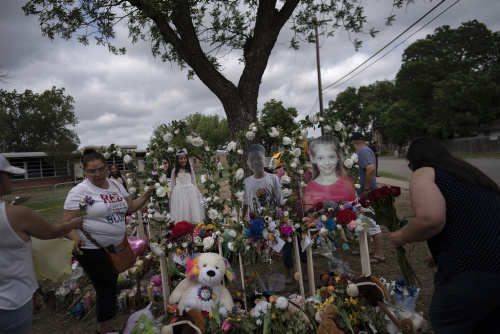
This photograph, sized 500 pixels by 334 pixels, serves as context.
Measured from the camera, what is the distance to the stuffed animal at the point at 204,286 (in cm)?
299

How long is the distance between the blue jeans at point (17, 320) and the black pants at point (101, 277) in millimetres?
977

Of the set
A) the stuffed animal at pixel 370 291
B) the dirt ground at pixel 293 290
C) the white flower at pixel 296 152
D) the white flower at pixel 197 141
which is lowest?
the dirt ground at pixel 293 290

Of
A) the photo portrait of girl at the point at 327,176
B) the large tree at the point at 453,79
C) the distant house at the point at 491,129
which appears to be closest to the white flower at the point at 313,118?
the photo portrait of girl at the point at 327,176

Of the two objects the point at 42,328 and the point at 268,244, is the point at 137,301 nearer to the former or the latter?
the point at 42,328

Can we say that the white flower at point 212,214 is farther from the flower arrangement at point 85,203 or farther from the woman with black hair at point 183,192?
the flower arrangement at point 85,203

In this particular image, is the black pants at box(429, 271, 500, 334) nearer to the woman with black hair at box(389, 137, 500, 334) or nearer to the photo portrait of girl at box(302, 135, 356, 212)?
the woman with black hair at box(389, 137, 500, 334)

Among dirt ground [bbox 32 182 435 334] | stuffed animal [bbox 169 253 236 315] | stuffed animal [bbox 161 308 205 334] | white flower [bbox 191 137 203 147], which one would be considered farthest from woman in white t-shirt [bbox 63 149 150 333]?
white flower [bbox 191 137 203 147]

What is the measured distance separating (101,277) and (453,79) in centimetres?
3459

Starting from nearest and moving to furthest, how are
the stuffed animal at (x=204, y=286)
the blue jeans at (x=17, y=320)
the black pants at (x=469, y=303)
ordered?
1. the black pants at (x=469, y=303)
2. the blue jeans at (x=17, y=320)
3. the stuffed animal at (x=204, y=286)

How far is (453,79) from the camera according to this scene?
2862 centimetres

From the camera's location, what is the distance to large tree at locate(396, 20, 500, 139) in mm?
28344

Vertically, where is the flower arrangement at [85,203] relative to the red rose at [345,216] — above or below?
above

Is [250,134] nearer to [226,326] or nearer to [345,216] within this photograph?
[345,216]

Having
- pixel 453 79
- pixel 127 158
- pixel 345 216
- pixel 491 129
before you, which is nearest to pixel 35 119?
pixel 127 158
